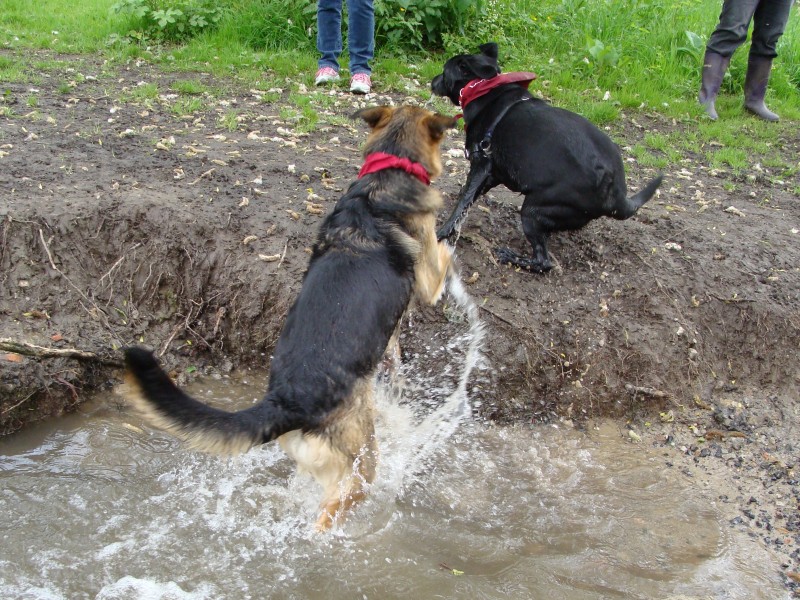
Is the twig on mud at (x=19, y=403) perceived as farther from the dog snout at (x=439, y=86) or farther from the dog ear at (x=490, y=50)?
the dog ear at (x=490, y=50)

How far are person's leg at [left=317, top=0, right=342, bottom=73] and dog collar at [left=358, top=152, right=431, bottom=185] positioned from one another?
444cm

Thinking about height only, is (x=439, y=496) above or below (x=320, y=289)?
below

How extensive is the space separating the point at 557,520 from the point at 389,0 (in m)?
7.00

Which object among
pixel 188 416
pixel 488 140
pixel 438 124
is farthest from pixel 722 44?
pixel 188 416

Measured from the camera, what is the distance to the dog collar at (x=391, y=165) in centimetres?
379

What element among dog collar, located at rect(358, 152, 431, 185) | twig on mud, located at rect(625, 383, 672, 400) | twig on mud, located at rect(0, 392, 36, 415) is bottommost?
twig on mud, located at rect(625, 383, 672, 400)

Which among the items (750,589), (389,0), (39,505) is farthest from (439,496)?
(389,0)

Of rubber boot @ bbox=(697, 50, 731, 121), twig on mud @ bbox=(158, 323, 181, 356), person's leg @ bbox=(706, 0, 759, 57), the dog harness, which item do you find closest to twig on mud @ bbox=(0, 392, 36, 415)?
twig on mud @ bbox=(158, 323, 181, 356)

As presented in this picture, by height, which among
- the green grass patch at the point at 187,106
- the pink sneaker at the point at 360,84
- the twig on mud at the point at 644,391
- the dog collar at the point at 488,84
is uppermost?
the dog collar at the point at 488,84

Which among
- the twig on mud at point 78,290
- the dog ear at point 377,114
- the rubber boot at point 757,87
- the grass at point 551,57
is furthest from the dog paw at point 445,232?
the rubber boot at point 757,87

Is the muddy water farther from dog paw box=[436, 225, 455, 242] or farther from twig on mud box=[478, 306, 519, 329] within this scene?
dog paw box=[436, 225, 455, 242]

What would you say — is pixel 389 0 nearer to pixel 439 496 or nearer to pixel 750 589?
pixel 439 496

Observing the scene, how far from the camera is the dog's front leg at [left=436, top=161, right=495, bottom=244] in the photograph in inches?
192

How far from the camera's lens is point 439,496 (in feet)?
12.8
